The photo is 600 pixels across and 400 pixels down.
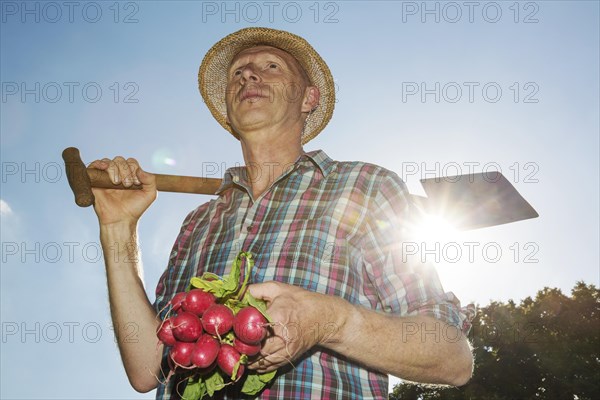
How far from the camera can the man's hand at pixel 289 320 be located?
6.20 ft

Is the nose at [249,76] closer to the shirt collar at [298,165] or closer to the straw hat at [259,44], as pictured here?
the straw hat at [259,44]

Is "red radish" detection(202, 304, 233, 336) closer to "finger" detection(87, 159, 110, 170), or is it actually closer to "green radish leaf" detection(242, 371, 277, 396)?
"green radish leaf" detection(242, 371, 277, 396)

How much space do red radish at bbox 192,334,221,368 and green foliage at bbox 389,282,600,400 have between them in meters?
26.4

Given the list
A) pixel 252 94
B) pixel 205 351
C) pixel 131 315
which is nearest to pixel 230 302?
pixel 205 351

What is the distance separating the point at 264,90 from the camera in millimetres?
3824

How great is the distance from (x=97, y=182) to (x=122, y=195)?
0.19 m

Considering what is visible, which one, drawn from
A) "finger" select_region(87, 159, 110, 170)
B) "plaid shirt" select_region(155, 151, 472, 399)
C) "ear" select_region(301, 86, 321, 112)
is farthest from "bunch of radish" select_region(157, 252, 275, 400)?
"ear" select_region(301, 86, 321, 112)

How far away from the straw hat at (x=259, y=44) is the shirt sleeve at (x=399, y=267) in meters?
1.72

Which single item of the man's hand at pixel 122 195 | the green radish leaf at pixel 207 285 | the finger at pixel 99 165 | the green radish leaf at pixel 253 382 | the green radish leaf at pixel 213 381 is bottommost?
the green radish leaf at pixel 253 382

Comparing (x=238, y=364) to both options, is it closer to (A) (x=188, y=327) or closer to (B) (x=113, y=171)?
(A) (x=188, y=327)

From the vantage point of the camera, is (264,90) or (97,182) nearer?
(97,182)

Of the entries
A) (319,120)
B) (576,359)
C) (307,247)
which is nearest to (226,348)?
(307,247)

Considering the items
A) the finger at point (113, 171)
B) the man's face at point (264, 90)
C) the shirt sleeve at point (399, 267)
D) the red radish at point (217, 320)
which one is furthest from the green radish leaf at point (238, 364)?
the man's face at point (264, 90)

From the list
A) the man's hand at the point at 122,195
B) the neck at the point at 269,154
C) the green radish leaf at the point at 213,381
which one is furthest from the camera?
the neck at the point at 269,154
